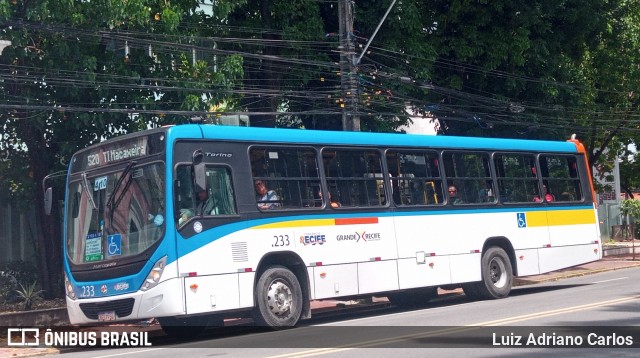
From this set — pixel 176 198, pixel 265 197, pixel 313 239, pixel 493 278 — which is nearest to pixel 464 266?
pixel 493 278

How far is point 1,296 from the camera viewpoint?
21.3m

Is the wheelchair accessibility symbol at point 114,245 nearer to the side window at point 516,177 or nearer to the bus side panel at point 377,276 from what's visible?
the bus side panel at point 377,276

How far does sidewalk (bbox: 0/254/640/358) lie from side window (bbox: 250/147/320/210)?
14.4 feet

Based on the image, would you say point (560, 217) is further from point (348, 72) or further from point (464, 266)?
point (348, 72)

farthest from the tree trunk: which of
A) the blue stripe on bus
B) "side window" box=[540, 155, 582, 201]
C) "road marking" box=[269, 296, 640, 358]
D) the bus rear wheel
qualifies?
"side window" box=[540, 155, 582, 201]

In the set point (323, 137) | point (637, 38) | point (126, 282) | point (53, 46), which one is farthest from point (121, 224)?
point (637, 38)

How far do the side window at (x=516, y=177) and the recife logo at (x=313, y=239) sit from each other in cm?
574

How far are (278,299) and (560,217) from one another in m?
9.00

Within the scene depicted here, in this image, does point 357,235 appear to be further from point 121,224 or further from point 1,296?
point 1,296

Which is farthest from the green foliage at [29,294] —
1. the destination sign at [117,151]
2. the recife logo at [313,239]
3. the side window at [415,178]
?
the side window at [415,178]

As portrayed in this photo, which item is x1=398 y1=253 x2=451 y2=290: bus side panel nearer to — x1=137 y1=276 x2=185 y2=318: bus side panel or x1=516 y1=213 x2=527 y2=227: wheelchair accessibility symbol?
x1=516 y1=213 x2=527 y2=227: wheelchair accessibility symbol

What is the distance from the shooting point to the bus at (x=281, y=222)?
14598mm

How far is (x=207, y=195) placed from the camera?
1494 centimetres

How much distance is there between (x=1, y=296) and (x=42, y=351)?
6.58 meters
